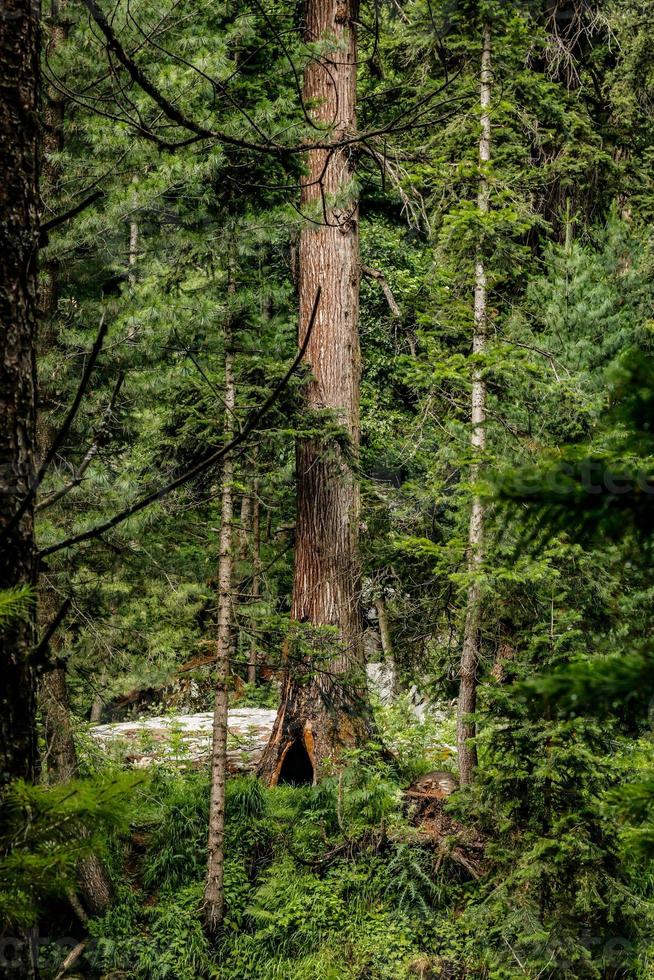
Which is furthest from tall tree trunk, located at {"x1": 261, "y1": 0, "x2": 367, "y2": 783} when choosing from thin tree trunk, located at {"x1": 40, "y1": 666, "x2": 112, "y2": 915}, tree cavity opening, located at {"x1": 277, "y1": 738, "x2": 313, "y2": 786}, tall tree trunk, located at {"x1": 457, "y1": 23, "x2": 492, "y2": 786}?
thin tree trunk, located at {"x1": 40, "y1": 666, "x2": 112, "y2": 915}

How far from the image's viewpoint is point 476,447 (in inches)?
268

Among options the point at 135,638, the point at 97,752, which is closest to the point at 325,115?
the point at 135,638

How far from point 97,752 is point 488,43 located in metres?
7.13

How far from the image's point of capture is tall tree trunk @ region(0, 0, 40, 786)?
6.30ft

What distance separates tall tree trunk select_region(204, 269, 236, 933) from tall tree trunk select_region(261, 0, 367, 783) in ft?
3.56

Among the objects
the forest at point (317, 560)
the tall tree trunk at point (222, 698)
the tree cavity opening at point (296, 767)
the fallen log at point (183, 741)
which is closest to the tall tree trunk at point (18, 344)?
the forest at point (317, 560)

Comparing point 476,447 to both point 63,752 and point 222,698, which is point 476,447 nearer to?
point 222,698

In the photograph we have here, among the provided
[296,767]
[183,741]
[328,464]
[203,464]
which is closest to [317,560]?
[328,464]

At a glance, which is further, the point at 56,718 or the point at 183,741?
the point at 183,741

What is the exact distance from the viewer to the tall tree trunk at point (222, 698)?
21.5ft

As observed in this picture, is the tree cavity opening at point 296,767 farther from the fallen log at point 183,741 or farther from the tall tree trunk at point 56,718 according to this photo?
the tall tree trunk at point 56,718

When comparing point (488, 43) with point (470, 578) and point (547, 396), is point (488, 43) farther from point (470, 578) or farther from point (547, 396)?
point (470, 578)

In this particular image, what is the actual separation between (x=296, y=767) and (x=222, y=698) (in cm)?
208

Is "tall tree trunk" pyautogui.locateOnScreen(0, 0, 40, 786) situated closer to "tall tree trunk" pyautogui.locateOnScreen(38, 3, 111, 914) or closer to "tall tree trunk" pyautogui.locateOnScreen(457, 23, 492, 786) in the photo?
"tall tree trunk" pyautogui.locateOnScreen(38, 3, 111, 914)
